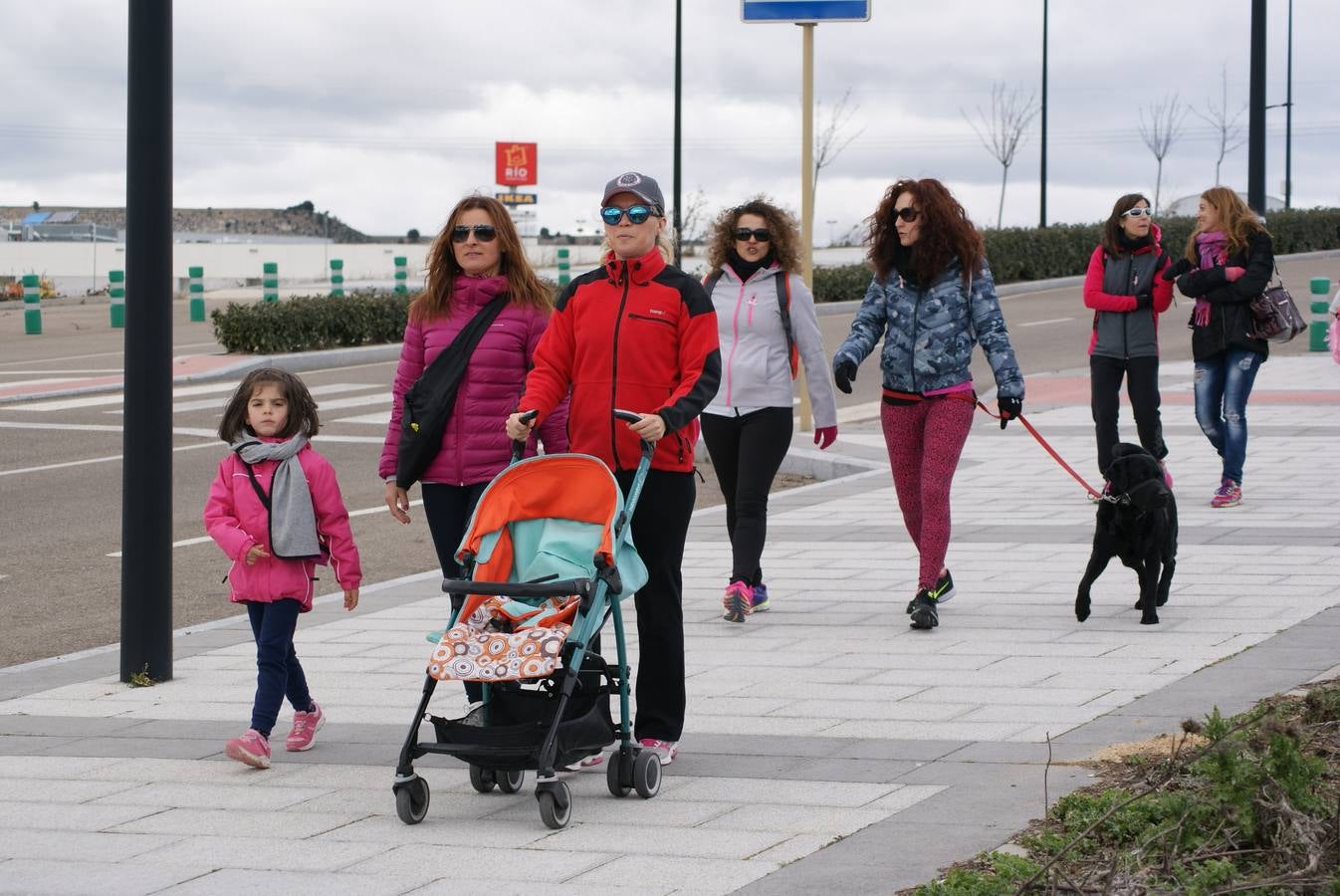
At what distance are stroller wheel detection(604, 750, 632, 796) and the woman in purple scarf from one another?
6.76 metres

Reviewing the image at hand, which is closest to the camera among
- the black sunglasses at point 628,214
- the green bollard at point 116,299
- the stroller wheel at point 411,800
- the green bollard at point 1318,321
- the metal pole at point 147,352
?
the stroller wheel at point 411,800

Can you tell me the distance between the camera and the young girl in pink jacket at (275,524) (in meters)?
6.24

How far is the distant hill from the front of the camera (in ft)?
291

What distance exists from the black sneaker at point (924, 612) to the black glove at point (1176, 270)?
394 cm

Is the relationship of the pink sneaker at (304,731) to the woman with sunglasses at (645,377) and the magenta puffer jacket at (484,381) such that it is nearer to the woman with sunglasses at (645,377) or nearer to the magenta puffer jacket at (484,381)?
the magenta puffer jacket at (484,381)

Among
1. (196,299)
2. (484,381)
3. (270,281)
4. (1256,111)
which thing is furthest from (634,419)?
(196,299)

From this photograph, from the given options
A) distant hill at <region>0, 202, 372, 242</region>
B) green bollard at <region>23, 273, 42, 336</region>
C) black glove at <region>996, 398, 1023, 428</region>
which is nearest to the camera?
black glove at <region>996, 398, 1023, 428</region>

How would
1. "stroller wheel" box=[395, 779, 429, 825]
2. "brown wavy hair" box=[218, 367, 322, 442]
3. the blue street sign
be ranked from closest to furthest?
"stroller wheel" box=[395, 779, 429, 825] → "brown wavy hair" box=[218, 367, 322, 442] → the blue street sign

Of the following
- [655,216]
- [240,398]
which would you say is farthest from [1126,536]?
[240,398]

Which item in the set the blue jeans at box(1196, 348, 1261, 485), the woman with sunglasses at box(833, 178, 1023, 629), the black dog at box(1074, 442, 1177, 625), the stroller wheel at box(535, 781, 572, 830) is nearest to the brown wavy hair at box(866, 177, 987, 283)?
the woman with sunglasses at box(833, 178, 1023, 629)

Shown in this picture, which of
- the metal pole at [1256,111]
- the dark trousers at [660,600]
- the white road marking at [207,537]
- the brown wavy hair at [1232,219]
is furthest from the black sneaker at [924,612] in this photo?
the metal pole at [1256,111]

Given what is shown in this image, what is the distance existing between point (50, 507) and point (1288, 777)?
34.2ft

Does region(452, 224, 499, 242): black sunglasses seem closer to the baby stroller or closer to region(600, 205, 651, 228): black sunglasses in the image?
region(600, 205, 651, 228): black sunglasses

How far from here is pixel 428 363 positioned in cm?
637
